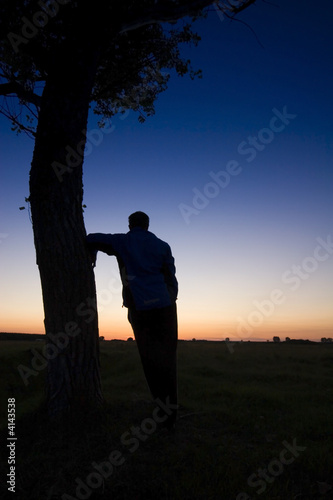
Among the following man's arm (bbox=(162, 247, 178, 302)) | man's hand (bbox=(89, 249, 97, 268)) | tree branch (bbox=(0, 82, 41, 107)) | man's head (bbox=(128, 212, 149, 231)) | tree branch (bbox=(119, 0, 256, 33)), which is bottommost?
man's arm (bbox=(162, 247, 178, 302))

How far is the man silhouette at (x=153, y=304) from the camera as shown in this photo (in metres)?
4.71

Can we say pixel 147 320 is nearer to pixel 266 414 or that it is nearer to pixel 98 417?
pixel 98 417

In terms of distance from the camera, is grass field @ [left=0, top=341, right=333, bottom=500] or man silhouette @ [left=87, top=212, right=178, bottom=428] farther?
man silhouette @ [left=87, top=212, right=178, bottom=428]

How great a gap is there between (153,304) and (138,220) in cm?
133

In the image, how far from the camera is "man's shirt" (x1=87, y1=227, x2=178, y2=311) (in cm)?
476

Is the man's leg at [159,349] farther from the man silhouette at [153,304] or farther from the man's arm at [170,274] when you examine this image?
the man's arm at [170,274]

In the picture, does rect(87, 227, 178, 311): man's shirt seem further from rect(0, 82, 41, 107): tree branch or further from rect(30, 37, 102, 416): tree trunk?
rect(0, 82, 41, 107): tree branch

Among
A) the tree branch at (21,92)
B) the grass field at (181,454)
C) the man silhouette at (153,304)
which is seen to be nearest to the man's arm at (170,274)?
the man silhouette at (153,304)

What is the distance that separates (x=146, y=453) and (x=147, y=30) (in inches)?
338

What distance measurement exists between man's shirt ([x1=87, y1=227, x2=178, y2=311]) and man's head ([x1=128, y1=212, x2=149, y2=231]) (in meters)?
0.10

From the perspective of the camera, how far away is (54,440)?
13.7 ft

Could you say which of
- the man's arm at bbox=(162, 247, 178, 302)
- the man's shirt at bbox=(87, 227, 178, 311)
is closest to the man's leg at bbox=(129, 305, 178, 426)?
the man's shirt at bbox=(87, 227, 178, 311)

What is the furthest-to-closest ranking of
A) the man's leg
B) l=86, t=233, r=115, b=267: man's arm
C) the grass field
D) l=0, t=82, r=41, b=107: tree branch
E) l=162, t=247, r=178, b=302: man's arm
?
l=0, t=82, r=41, b=107: tree branch < l=86, t=233, r=115, b=267: man's arm < l=162, t=247, r=178, b=302: man's arm < the man's leg < the grass field

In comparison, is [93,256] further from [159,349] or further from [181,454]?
[181,454]
